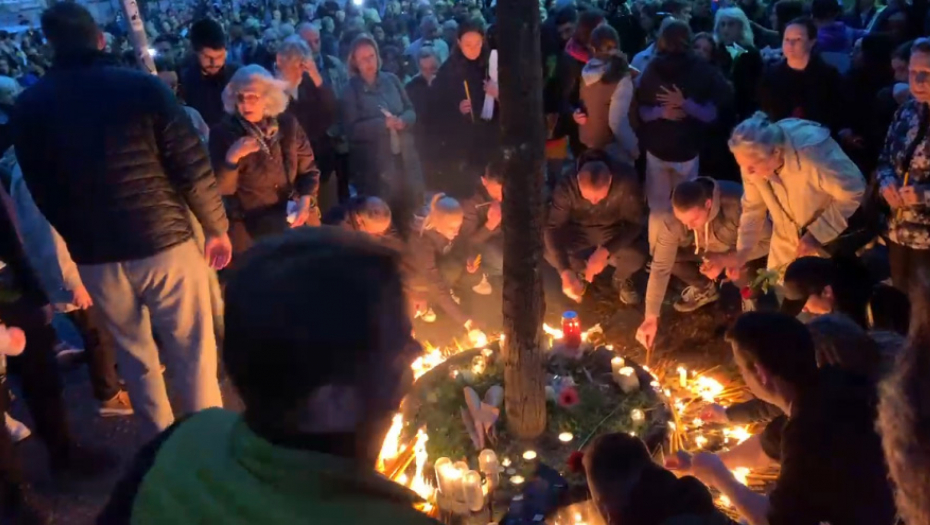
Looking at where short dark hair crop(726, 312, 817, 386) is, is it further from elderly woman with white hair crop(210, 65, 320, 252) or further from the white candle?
elderly woman with white hair crop(210, 65, 320, 252)

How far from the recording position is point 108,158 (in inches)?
142

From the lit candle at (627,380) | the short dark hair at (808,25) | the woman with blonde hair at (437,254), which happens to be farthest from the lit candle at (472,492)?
the short dark hair at (808,25)

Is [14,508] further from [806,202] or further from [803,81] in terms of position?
[803,81]

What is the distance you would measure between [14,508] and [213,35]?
3.35 meters

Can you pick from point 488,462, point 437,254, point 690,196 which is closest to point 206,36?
point 437,254

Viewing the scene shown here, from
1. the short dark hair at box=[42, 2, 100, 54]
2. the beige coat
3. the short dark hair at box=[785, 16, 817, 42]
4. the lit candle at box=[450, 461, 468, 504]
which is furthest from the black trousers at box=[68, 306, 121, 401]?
the short dark hair at box=[785, 16, 817, 42]

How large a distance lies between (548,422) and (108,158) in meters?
2.40

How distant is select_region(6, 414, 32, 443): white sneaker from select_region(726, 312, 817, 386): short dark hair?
12.9ft

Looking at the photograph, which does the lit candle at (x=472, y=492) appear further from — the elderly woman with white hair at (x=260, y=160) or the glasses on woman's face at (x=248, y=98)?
the glasses on woman's face at (x=248, y=98)

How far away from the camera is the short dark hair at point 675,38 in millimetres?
5664

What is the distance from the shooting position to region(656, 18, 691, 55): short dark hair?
5.66 metres

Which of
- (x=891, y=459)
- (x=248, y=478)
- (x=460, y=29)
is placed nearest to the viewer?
(x=248, y=478)

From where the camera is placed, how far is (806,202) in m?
4.59

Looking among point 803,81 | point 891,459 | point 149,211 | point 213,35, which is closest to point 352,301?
point 891,459
